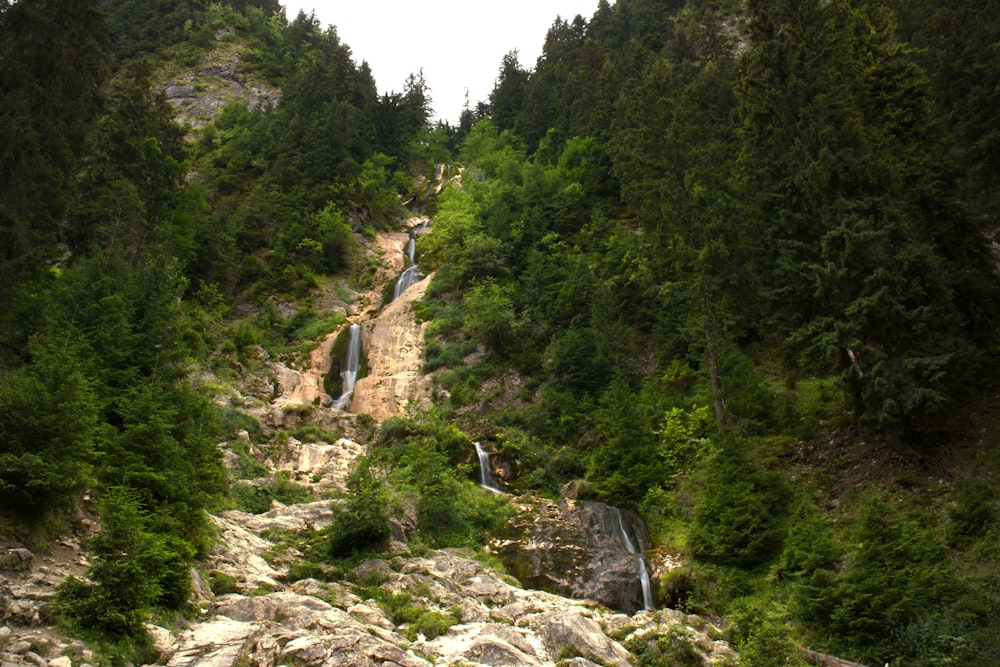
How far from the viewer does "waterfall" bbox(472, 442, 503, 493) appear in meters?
24.9

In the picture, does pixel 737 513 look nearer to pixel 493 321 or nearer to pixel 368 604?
pixel 368 604

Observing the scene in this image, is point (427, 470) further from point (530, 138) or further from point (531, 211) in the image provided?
point (530, 138)

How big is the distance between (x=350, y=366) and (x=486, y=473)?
12.6 meters

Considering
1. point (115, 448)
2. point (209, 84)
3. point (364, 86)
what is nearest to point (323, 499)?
point (115, 448)

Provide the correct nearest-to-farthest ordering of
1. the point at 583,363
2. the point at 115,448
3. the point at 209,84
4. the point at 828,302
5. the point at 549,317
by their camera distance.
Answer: the point at 115,448, the point at 828,302, the point at 583,363, the point at 549,317, the point at 209,84

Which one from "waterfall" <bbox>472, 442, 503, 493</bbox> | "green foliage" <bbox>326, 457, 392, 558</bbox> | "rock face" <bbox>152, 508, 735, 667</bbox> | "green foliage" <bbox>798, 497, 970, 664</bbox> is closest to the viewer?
"rock face" <bbox>152, 508, 735, 667</bbox>

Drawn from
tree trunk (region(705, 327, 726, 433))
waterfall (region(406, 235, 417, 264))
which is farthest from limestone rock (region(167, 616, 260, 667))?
waterfall (region(406, 235, 417, 264))

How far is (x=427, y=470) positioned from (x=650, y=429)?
8178 mm

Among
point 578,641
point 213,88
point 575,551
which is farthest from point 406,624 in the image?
point 213,88

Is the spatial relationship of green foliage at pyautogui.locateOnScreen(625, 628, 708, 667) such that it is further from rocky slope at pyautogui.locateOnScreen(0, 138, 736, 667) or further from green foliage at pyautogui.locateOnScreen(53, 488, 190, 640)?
green foliage at pyautogui.locateOnScreen(53, 488, 190, 640)

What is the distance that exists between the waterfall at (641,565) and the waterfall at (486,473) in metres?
5.18

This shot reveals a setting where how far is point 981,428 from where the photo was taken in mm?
16703

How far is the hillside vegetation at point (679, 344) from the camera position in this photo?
12.2 meters

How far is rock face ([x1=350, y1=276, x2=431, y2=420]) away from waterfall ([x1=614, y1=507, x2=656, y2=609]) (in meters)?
11.7
